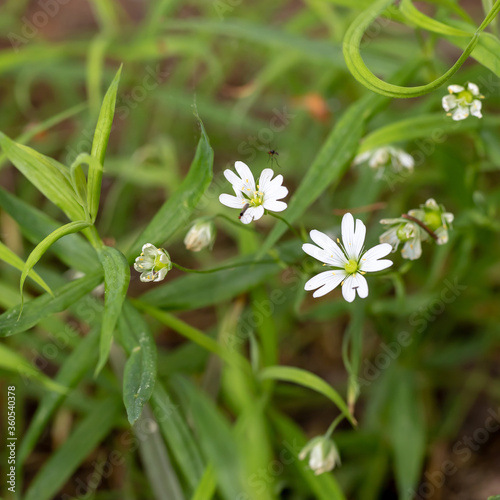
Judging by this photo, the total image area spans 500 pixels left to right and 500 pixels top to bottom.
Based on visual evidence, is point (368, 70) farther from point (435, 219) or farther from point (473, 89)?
point (435, 219)

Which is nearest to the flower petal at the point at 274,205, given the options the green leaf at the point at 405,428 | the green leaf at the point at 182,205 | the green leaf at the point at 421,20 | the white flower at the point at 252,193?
the white flower at the point at 252,193

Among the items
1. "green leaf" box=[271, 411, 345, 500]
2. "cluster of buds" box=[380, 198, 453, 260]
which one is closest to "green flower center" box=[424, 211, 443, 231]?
"cluster of buds" box=[380, 198, 453, 260]

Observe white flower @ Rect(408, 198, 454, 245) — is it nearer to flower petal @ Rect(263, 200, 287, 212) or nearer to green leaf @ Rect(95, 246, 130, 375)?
flower petal @ Rect(263, 200, 287, 212)

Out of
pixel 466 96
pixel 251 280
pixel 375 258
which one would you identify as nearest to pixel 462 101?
pixel 466 96

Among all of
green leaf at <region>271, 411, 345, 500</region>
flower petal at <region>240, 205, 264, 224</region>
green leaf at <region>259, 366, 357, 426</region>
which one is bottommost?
green leaf at <region>271, 411, 345, 500</region>

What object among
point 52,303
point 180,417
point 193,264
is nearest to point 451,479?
point 180,417

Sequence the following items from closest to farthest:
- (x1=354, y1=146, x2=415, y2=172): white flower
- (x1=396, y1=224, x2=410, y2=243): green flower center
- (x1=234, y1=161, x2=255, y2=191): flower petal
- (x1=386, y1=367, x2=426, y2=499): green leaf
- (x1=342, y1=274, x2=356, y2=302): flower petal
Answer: (x1=342, y1=274, x2=356, y2=302): flower petal, (x1=234, y1=161, x2=255, y2=191): flower petal, (x1=396, y1=224, x2=410, y2=243): green flower center, (x1=354, y1=146, x2=415, y2=172): white flower, (x1=386, y1=367, x2=426, y2=499): green leaf

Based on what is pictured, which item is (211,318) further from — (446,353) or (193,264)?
(446,353)

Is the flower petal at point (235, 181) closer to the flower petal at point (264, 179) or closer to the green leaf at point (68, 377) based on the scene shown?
the flower petal at point (264, 179)
